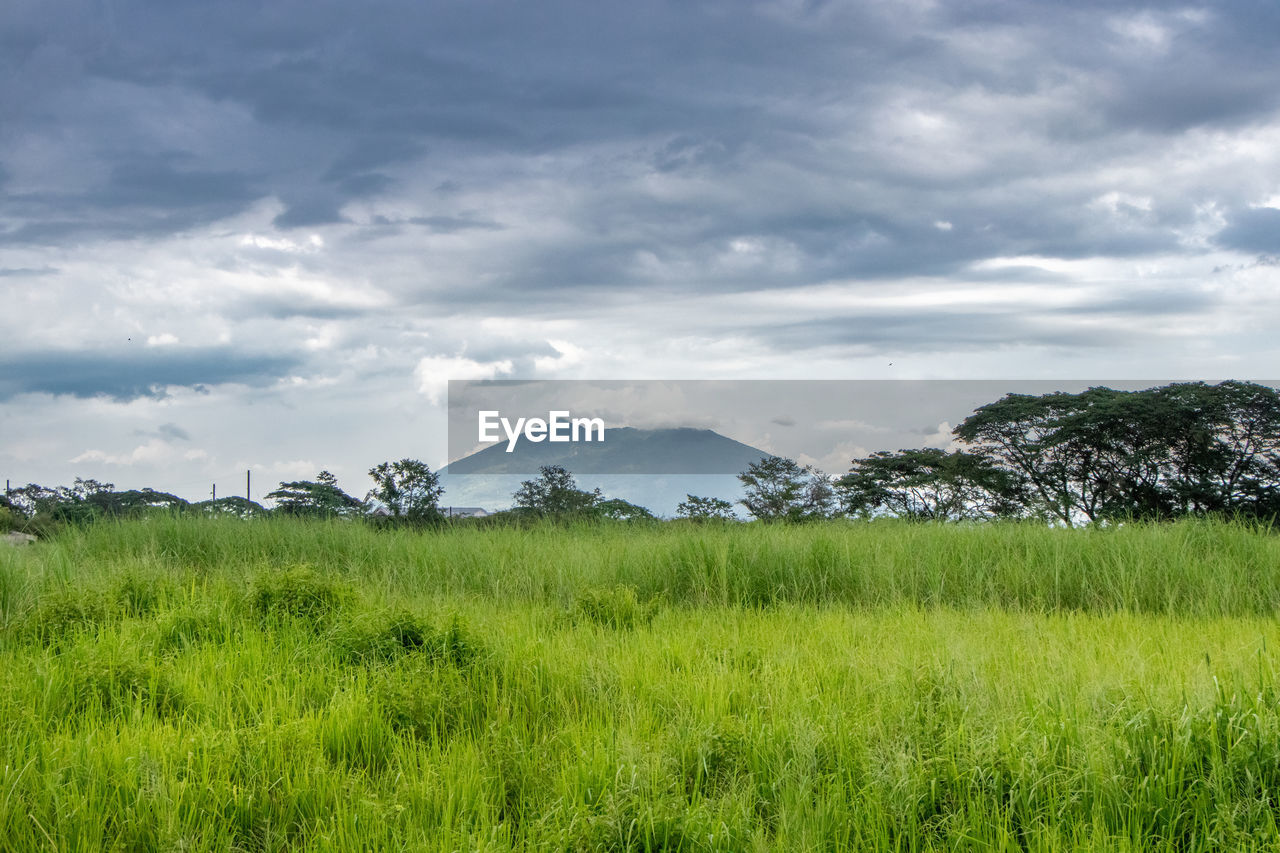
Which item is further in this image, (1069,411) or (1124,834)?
(1069,411)

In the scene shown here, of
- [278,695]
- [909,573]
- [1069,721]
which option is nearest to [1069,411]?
[909,573]

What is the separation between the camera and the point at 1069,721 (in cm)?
411

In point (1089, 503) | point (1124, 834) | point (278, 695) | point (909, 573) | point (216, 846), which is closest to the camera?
point (1124, 834)

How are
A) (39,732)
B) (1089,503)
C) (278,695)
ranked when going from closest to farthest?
1. (39,732)
2. (278,695)
3. (1089,503)

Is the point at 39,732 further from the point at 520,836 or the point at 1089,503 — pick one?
the point at 1089,503

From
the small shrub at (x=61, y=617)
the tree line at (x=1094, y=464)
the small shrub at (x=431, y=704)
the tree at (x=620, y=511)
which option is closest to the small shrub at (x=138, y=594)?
the small shrub at (x=61, y=617)

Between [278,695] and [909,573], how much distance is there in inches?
245

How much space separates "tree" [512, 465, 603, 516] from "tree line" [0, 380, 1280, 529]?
23mm

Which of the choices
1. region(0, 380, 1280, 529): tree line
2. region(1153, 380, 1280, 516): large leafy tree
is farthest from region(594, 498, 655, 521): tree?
region(1153, 380, 1280, 516): large leafy tree

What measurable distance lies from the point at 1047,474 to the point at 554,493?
11.5 meters

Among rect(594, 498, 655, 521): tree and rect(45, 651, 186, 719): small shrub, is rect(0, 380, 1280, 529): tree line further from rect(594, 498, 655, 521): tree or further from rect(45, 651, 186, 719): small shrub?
rect(45, 651, 186, 719): small shrub

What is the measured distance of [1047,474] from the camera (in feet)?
67.3

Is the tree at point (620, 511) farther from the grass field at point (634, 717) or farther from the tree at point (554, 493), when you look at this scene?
the grass field at point (634, 717)

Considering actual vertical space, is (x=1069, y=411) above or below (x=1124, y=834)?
above
